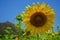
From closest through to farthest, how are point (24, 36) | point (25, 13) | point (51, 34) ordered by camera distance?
1. point (25, 13)
2. point (24, 36)
3. point (51, 34)

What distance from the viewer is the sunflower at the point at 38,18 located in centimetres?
308

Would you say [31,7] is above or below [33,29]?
above

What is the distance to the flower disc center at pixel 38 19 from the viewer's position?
10.1 feet

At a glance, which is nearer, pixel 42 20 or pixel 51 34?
pixel 42 20

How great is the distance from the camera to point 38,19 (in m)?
3.10

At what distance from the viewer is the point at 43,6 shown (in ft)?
10.2

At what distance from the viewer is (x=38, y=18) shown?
3.14 meters

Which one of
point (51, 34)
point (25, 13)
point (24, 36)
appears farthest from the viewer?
point (51, 34)

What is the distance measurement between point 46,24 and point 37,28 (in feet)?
0.45

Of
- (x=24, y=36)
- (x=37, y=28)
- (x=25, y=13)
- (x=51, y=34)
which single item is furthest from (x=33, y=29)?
(x=51, y=34)

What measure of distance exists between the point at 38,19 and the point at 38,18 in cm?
4

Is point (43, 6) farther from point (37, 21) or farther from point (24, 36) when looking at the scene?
point (24, 36)

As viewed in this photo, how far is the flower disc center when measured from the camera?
10.1 feet

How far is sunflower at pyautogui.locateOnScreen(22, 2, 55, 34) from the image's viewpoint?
3.08m
